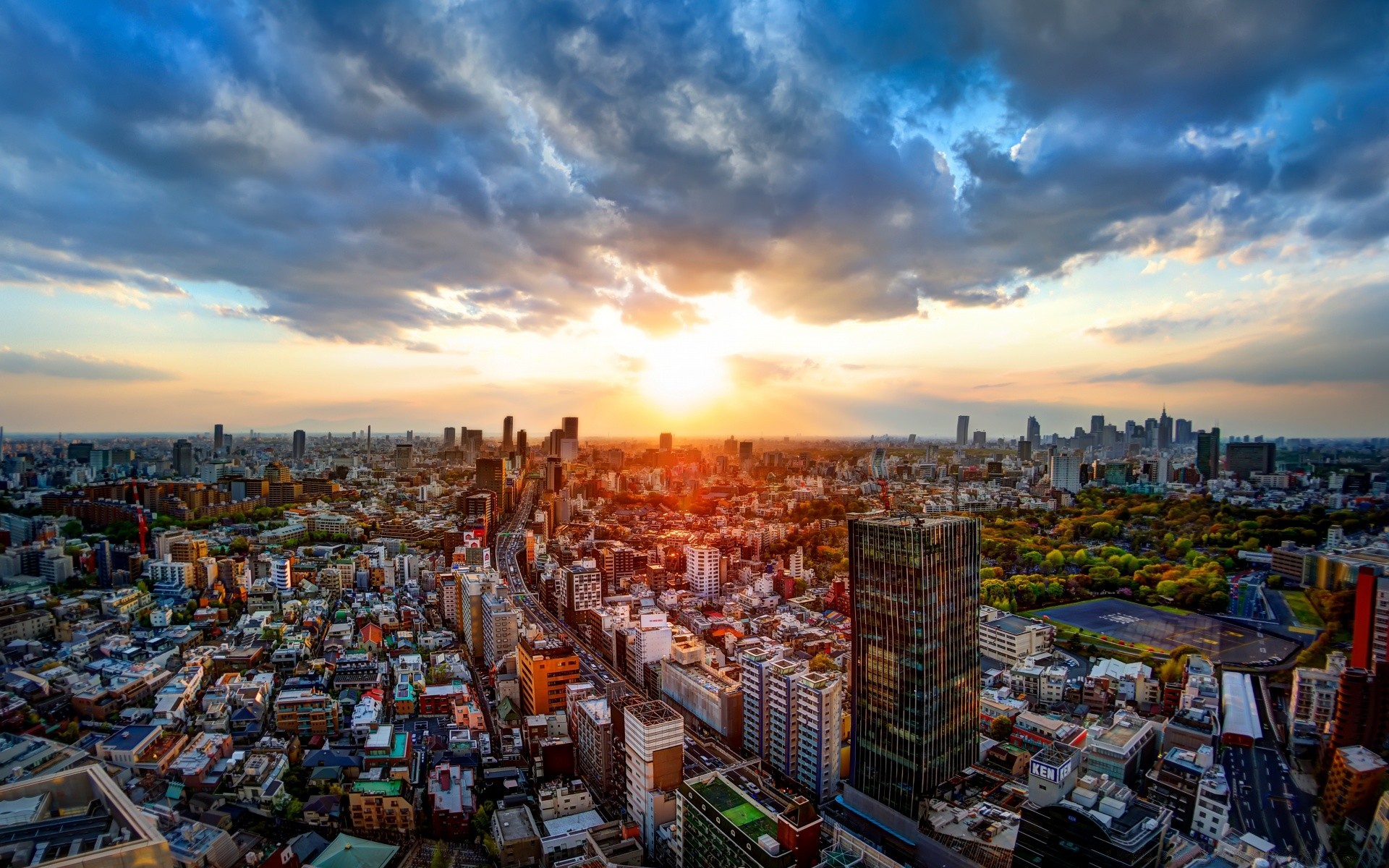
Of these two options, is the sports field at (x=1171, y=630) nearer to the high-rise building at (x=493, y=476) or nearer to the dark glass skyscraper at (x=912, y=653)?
the dark glass skyscraper at (x=912, y=653)

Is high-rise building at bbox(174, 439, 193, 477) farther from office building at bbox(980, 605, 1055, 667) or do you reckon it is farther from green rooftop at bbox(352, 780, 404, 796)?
office building at bbox(980, 605, 1055, 667)

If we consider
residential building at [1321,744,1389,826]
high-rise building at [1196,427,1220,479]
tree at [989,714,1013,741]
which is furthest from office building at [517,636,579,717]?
high-rise building at [1196,427,1220,479]

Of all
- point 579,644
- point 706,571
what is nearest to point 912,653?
point 579,644

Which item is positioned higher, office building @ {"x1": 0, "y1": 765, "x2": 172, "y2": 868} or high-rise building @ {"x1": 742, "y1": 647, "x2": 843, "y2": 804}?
office building @ {"x1": 0, "y1": 765, "x2": 172, "y2": 868}

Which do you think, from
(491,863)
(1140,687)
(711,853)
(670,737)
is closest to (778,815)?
(711,853)

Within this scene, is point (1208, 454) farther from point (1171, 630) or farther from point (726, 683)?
point (726, 683)

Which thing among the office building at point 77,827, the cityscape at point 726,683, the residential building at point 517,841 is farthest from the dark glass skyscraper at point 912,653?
the office building at point 77,827
